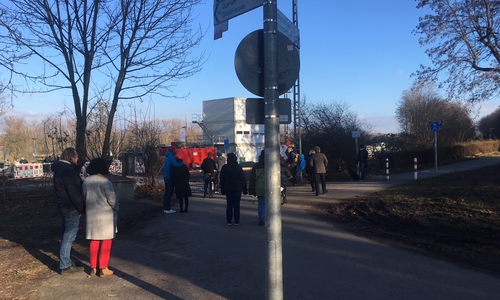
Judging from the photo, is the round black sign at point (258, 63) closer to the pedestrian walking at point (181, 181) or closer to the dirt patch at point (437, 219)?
the dirt patch at point (437, 219)

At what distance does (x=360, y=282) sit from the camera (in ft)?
16.6

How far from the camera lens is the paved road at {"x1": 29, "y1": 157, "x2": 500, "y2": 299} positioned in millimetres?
4812

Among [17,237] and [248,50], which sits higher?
[248,50]

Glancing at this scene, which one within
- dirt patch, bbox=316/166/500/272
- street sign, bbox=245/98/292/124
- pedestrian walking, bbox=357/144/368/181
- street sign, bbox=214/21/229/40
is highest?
street sign, bbox=214/21/229/40

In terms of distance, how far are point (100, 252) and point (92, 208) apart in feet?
2.09

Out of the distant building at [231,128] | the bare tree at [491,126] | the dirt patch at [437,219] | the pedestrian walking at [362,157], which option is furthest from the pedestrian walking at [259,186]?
the bare tree at [491,126]

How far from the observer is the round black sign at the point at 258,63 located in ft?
13.0

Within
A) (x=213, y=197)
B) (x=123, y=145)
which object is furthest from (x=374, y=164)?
(x=123, y=145)

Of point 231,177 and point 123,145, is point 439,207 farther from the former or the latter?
point 123,145

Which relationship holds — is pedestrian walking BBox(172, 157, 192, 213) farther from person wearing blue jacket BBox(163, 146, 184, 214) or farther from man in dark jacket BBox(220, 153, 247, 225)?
man in dark jacket BBox(220, 153, 247, 225)

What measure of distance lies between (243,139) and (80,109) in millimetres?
37952

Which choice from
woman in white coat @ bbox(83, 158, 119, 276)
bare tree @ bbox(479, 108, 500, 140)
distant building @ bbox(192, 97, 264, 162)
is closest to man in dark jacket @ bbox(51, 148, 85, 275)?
woman in white coat @ bbox(83, 158, 119, 276)

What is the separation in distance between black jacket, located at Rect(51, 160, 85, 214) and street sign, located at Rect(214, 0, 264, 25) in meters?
3.02

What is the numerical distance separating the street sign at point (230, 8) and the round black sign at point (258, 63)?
55 centimetres
